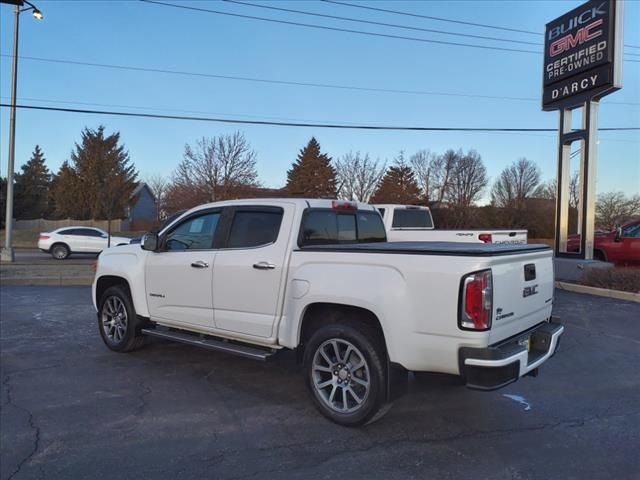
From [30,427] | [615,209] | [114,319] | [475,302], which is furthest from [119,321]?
[615,209]

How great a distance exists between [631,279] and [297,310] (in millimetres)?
9939

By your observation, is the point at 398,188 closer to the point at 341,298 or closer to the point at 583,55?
the point at 583,55

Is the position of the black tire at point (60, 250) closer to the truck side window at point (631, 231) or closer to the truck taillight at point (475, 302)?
the truck side window at point (631, 231)

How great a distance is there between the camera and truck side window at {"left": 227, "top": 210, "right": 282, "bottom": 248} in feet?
16.0

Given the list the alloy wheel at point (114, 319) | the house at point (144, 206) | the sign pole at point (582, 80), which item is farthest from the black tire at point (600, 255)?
the house at point (144, 206)

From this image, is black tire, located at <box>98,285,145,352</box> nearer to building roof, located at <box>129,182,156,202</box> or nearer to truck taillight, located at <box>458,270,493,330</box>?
truck taillight, located at <box>458,270,493,330</box>

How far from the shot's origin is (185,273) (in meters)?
5.43

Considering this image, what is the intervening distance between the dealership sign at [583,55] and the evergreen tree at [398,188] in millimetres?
30081

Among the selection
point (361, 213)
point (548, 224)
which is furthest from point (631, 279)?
point (548, 224)

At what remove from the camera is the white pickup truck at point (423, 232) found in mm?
10117

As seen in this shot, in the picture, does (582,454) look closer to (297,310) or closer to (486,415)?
(486,415)

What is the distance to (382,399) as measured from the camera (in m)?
3.91

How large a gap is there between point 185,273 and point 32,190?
2237 inches

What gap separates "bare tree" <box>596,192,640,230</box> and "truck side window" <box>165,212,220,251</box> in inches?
1941
